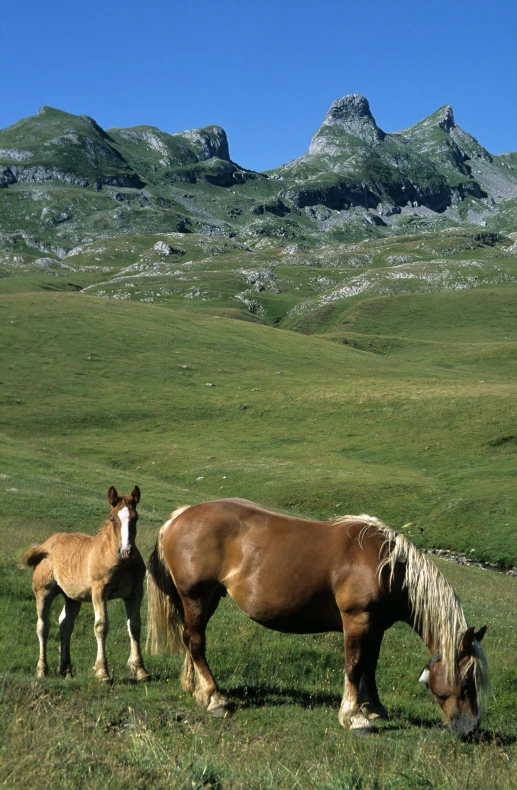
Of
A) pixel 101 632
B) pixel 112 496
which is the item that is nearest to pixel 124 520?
pixel 112 496

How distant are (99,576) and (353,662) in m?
4.47

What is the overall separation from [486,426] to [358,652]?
51.8 m

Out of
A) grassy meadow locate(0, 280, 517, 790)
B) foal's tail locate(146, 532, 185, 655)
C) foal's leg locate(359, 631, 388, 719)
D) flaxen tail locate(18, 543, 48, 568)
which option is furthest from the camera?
flaxen tail locate(18, 543, 48, 568)

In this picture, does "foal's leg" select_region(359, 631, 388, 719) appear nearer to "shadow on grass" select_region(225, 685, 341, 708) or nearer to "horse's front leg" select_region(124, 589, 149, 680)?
"shadow on grass" select_region(225, 685, 341, 708)

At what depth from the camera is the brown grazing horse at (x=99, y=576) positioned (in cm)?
1143

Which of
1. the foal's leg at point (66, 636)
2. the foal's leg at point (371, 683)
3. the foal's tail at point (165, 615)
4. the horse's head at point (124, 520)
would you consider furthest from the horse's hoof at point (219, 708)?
the foal's leg at point (66, 636)

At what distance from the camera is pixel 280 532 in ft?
37.4

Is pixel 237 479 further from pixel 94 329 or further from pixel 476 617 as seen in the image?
pixel 94 329

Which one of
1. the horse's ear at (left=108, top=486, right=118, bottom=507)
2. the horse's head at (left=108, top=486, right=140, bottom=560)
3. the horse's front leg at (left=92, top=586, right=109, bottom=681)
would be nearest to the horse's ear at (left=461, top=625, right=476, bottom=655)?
the horse's head at (left=108, top=486, right=140, bottom=560)

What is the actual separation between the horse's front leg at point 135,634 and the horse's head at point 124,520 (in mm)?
A: 1360

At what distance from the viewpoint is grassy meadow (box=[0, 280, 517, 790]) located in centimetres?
865

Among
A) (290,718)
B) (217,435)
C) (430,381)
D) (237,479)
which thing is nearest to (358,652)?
(290,718)

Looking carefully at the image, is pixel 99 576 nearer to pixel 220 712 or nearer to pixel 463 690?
pixel 220 712

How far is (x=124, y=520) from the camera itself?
1113 cm
